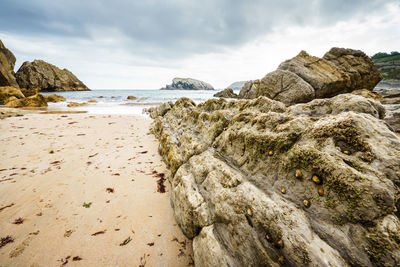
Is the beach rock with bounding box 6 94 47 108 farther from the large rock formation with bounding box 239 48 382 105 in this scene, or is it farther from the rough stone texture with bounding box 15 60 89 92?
the rough stone texture with bounding box 15 60 89 92

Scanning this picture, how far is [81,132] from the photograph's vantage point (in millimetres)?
8297

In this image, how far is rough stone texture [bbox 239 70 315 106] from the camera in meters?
13.4

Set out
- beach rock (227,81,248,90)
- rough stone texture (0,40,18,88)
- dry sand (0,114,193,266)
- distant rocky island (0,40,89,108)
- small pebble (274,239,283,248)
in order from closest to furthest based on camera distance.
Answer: small pebble (274,239,283,248) → dry sand (0,114,193,266) → rough stone texture (0,40,18,88) → distant rocky island (0,40,89,108) → beach rock (227,81,248,90)

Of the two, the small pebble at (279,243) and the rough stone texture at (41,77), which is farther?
the rough stone texture at (41,77)

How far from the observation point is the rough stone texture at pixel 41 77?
60312mm

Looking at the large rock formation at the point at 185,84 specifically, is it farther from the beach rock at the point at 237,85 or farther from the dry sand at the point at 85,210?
the dry sand at the point at 85,210

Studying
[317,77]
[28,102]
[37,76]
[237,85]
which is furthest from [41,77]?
[237,85]

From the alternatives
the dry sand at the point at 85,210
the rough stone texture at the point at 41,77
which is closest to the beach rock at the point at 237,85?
the rough stone texture at the point at 41,77

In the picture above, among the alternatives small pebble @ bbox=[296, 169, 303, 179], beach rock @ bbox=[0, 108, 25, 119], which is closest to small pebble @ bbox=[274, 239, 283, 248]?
small pebble @ bbox=[296, 169, 303, 179]

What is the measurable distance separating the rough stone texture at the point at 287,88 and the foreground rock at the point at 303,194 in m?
12.9

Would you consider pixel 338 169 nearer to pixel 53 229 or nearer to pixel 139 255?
pixel 139 255

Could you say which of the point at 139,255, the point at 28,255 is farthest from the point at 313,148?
the point at 28,255

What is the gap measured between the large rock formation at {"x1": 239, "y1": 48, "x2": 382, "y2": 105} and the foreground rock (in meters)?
13.1

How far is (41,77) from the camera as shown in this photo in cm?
6222
